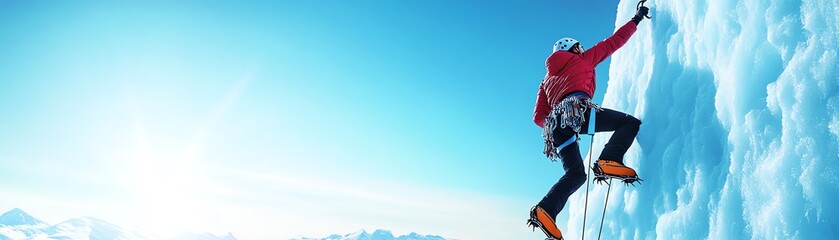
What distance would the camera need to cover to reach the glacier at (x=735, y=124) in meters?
3.19

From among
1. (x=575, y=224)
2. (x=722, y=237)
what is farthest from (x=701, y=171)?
(x=575, y=224)

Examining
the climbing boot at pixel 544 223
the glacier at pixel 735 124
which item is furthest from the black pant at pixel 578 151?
the glacier at pixel 735 124

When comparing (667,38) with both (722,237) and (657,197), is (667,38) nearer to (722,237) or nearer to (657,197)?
(657,197)

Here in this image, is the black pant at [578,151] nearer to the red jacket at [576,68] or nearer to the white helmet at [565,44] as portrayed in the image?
the red jacket at [576,68]

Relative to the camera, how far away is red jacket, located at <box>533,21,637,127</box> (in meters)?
4.87

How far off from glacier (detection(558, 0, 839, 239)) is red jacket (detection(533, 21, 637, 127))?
78cm

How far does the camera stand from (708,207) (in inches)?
164

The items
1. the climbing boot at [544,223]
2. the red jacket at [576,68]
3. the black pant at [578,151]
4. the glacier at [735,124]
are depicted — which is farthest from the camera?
the red jacket at [576,68]

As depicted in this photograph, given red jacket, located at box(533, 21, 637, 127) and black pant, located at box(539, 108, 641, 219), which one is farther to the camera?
red jacket, located at box(533, 21, 637, 127)

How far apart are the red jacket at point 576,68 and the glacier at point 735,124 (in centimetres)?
78

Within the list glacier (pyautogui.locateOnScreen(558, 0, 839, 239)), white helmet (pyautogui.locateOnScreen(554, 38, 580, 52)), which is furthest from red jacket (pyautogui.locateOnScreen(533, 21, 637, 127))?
glacier (pyautogui.locateOnScreen(558, 0, 839, 239))

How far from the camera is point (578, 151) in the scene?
495 cm

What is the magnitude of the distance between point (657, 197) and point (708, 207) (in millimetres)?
892

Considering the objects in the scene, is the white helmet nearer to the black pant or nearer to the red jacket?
the red jacket
